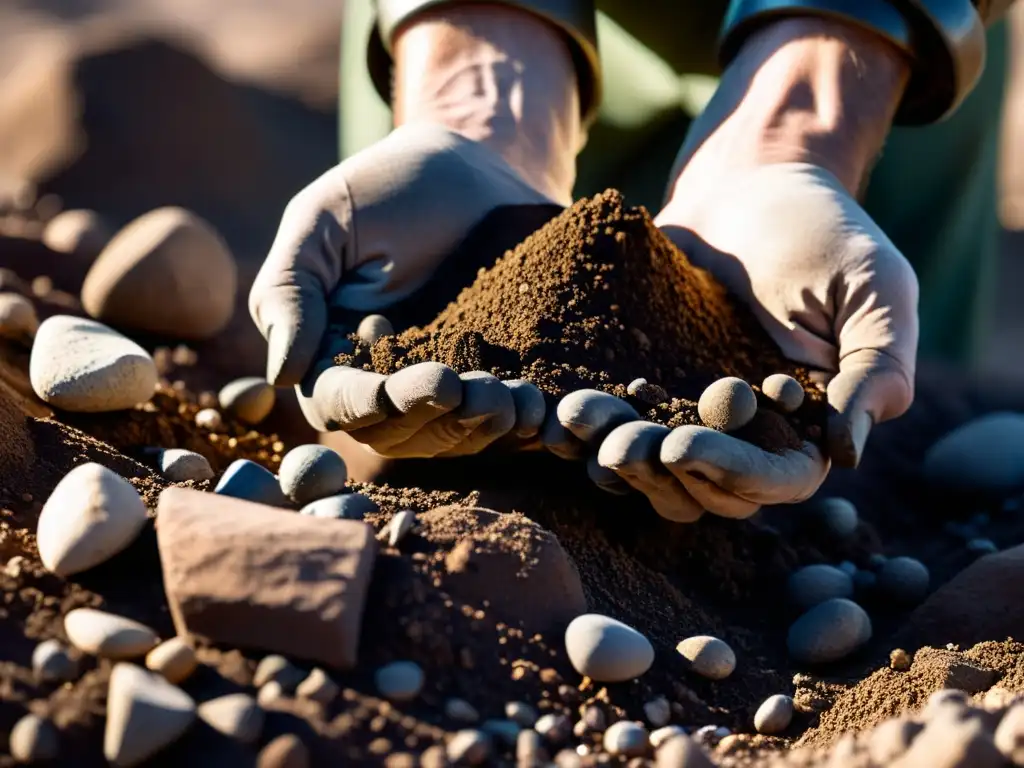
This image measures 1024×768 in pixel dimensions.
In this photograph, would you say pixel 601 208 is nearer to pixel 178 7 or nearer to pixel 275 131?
pixel 275 131

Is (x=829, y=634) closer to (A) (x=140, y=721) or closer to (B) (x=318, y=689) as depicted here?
(B) (x=318, y=689)

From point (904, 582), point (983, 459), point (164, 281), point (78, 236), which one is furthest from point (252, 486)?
point (78, 236)

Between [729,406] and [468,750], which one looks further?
[729,406]

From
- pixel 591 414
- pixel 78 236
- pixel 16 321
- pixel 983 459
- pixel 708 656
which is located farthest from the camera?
pixel 78 236

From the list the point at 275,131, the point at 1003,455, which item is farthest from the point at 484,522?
the point at 275,131

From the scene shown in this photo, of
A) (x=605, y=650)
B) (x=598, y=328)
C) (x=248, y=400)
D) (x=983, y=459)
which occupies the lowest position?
(x=983, y=459)

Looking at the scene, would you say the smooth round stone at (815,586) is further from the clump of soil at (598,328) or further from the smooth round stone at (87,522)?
the smooth round stone at (87,522)

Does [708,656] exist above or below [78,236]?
above
